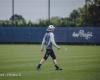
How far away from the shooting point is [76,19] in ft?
168

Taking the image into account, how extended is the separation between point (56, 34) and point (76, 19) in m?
4.12

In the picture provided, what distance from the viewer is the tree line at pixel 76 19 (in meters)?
50.3

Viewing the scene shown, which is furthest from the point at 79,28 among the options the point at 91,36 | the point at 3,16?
the point at 3,16

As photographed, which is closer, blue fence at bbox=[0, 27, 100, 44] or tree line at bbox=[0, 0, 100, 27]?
blue fence at bbox=[0, 27, 100, 44]

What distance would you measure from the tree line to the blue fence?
1.31 meters

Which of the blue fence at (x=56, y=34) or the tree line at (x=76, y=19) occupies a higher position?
the tree line at (x=76, y=19)

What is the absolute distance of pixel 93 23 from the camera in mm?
50062

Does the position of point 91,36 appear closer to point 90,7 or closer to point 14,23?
point 90,7

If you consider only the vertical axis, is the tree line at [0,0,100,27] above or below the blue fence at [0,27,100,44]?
above

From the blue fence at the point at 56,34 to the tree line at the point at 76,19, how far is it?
4.29ft

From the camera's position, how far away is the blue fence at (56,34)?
48.2 meters

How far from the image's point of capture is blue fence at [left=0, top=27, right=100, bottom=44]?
158ft

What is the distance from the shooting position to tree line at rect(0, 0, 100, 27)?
50281mm

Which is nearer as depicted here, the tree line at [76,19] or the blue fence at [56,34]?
the blue fence at [56,34]
